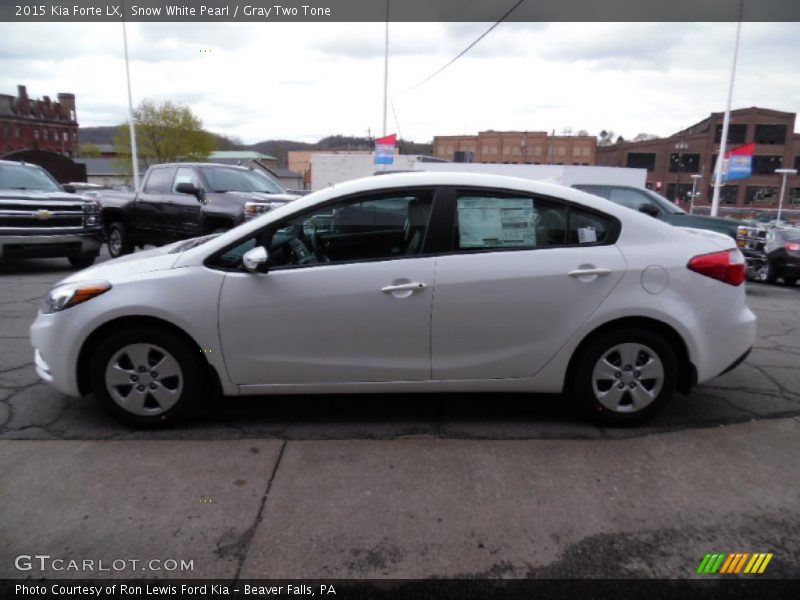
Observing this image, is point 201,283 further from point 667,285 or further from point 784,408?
point 784,408

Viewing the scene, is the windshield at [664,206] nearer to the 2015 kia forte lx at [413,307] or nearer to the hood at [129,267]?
the 2015 kia forte lx at [413,307]

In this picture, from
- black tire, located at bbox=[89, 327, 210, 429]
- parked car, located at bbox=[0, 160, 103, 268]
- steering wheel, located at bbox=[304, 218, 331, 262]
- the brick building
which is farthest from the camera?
the brick building

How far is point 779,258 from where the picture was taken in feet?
36.6

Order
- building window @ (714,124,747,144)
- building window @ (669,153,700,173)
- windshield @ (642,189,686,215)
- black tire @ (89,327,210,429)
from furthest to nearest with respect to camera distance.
→ 1. building window @ (669,153,700,173)
2. building window @ (714,124,747,144)
3. windshield @ (642,189,686,215)
4. black tire @ (89,327,210,429)

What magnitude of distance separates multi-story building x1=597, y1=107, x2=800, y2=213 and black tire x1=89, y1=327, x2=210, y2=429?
254ft

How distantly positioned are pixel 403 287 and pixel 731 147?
80847 mm

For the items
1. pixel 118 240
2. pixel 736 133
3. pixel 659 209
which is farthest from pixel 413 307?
pixel 736 133

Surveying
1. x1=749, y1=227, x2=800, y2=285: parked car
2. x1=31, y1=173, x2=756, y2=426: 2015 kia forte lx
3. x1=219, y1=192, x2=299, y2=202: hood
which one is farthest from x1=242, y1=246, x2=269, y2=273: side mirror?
x1=749, y1=227, x2=800, y2=285: parked car

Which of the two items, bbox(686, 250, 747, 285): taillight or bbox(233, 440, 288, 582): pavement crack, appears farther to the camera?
bbox(686, 250, 747, 285): taillight

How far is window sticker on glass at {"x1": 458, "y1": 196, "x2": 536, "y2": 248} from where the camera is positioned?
3576 mm

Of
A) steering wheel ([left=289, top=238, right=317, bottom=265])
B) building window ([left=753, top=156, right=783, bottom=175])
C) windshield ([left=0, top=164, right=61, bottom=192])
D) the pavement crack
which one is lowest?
the pavement crack

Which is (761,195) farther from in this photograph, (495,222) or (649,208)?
(495,222)

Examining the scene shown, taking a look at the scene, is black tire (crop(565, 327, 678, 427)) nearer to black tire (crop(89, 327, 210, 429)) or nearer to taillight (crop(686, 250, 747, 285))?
taillight (crop(686, 250, 747, 285))

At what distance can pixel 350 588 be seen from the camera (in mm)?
2277
